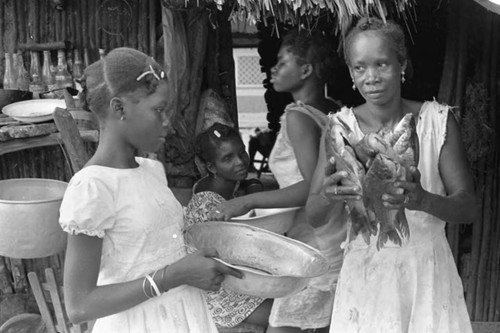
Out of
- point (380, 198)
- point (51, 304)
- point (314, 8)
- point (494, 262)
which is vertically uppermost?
point (314, 8)

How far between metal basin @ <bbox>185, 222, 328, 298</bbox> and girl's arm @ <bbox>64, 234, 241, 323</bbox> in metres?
0.20

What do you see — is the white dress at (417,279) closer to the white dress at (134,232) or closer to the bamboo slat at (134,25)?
the white dress at (134,232)

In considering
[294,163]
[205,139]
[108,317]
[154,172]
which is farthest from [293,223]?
[108,317]

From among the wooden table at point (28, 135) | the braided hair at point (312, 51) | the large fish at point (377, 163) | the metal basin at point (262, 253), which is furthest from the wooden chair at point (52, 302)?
the large fish at point (377, 163)

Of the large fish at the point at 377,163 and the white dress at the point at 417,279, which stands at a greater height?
the large fish at the point at 377,163

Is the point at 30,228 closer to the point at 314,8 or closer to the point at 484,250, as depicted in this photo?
the point at 314,8

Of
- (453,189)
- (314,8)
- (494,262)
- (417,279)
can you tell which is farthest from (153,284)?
(494,262)

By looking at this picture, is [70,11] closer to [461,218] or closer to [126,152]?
[126,152]

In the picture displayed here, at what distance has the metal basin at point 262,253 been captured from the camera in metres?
2.61

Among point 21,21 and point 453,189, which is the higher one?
point 21,21

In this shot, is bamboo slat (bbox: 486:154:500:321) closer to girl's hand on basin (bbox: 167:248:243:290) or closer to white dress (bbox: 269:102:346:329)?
white dress (bbox: 269:102:346:329)

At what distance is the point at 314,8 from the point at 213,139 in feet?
3.27

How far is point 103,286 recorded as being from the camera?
7.73ft

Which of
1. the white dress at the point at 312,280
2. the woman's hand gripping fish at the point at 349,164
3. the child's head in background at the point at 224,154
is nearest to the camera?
the woman's hand gripping fish at the point at 349,164
